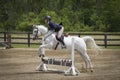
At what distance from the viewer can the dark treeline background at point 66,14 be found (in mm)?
54375

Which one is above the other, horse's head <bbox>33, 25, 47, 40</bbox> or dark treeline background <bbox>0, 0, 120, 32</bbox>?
dark treeline background <bbox>0, 0, 120, 32</bbox>

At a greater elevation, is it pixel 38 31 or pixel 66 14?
pixel 66 14

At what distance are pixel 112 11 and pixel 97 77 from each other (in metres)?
46.5

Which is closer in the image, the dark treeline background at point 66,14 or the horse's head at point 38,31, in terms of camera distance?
the horse's head at point 38,31

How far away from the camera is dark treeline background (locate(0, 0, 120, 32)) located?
54.4 m

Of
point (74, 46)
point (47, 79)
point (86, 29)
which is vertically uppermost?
point (86, 29)

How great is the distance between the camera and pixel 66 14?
58.7 meters

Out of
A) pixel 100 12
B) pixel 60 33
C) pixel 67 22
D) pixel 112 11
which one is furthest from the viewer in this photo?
pixel 100 12

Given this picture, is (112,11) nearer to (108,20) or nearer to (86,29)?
(108,20)

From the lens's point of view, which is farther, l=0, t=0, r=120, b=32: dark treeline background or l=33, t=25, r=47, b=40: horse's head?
l=0, t=0, r=120, b=32: dark treeline background

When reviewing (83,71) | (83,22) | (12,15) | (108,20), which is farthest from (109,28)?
(83,71)

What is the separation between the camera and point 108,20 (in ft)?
185

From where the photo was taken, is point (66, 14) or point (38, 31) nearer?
point (38, 31)

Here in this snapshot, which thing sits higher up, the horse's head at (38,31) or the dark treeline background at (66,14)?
the dark treeline background at (66,14)
